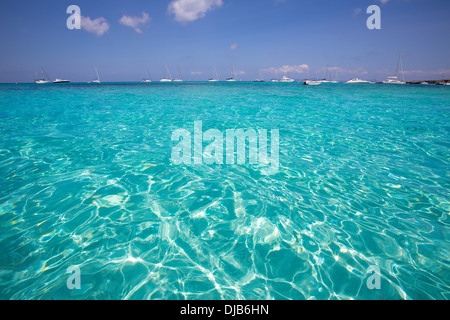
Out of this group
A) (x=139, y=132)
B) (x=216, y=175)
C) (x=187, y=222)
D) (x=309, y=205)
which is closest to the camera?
(x=187, y=222)

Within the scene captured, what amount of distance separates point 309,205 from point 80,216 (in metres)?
6.03

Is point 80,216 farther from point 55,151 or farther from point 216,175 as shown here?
point 55,151

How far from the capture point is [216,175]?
6.68 meters

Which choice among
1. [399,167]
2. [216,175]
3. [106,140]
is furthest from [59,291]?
[399,167]

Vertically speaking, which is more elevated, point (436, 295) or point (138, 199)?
point (138, 199)

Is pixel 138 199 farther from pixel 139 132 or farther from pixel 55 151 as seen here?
pixel 139 132

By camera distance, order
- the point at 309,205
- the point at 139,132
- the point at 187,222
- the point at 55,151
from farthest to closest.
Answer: the point at 139,132, the point at 55,151, the point at 309,205, the point at 187,222

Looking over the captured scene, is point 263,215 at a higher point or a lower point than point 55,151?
lower

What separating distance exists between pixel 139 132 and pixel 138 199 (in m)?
7.23

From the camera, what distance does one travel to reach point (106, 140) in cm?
990
